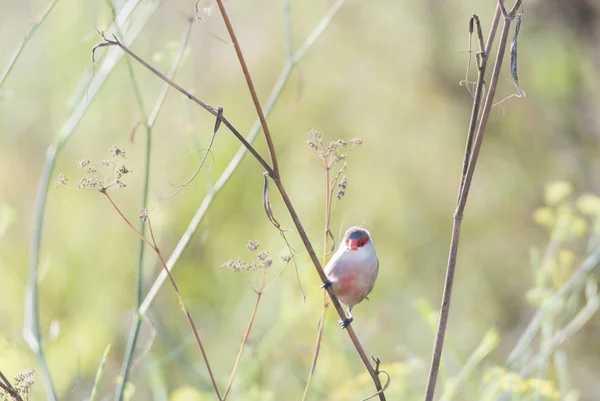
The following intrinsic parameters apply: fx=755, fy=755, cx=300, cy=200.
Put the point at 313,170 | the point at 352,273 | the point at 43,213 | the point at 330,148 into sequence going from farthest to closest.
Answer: the point at 313,170 < the point at 352,273 < the point at 43,213 < the point at 330,148

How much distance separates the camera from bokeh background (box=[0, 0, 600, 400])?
3375 millimetres

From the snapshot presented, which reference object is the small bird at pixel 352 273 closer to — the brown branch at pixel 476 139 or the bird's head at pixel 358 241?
the bird's head at pixel 358 241

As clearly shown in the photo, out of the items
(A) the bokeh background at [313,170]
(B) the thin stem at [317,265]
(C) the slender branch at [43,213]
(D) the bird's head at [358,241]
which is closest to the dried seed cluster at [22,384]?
(C) the slender branch at [43,213]

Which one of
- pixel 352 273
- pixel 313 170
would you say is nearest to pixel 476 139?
pixel 352 273

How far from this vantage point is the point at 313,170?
445 centimetres

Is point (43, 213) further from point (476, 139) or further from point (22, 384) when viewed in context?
point (476, 139)

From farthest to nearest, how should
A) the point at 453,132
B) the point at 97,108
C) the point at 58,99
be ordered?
the point at 453,132, the point at 97,108, the point at 58,99

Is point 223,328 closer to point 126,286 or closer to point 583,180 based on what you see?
point 126,286

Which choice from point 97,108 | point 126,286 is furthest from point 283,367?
point 97,108

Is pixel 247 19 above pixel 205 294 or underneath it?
above

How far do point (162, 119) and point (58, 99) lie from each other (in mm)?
1157

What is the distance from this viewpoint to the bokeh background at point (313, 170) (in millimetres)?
3375

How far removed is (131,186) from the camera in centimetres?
399

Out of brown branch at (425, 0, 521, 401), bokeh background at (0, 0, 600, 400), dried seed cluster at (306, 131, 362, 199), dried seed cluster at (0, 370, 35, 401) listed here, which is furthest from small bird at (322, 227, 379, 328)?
bokeh background at (0, 0, 600, 400)
